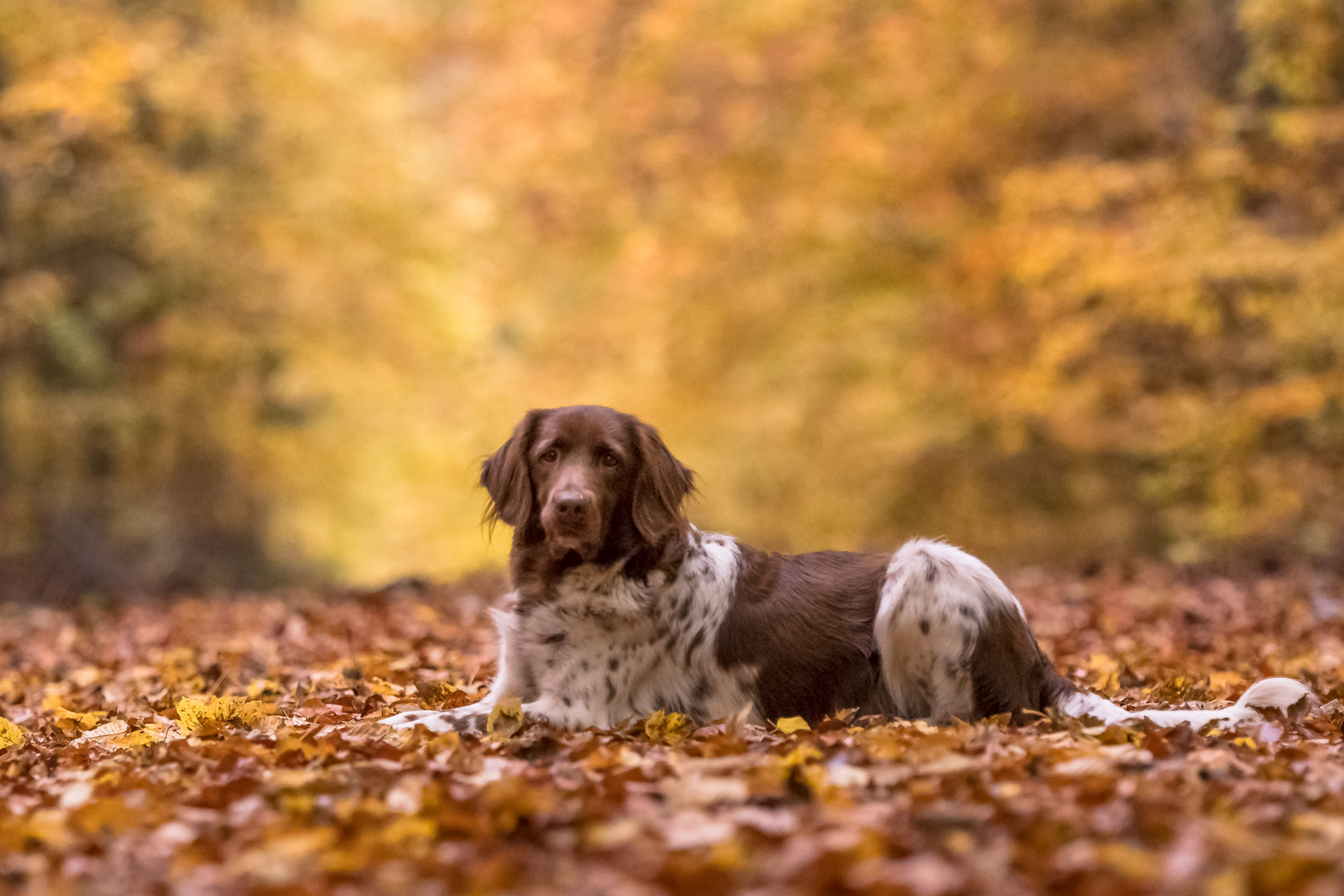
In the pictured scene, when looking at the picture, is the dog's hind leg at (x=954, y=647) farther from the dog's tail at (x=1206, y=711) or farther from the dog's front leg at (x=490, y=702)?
the dog's front leg at (x=490, y=702)

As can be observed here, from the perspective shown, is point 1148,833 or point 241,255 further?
point 241,255

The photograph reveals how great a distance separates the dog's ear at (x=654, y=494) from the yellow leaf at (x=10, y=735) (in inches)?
78.7

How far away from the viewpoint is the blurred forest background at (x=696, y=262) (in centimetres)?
1025

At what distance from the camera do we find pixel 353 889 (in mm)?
2467

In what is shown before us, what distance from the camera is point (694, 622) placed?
430 cm

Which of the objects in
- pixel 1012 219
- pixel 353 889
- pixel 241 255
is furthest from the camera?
pixel 241 255

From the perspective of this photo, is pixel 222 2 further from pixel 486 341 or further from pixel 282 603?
pixel 282 603

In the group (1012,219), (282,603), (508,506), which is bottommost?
(282,603)

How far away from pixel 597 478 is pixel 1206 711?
1.95 m

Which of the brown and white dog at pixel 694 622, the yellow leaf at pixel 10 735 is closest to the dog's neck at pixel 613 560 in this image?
the brown and white dog at pixel 694 622

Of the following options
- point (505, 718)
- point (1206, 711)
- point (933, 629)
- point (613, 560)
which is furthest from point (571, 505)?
point (1206, 711)

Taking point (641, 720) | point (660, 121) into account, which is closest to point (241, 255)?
point (660, 121)

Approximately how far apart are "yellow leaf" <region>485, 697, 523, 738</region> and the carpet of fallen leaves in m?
0.04

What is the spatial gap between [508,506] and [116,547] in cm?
942
